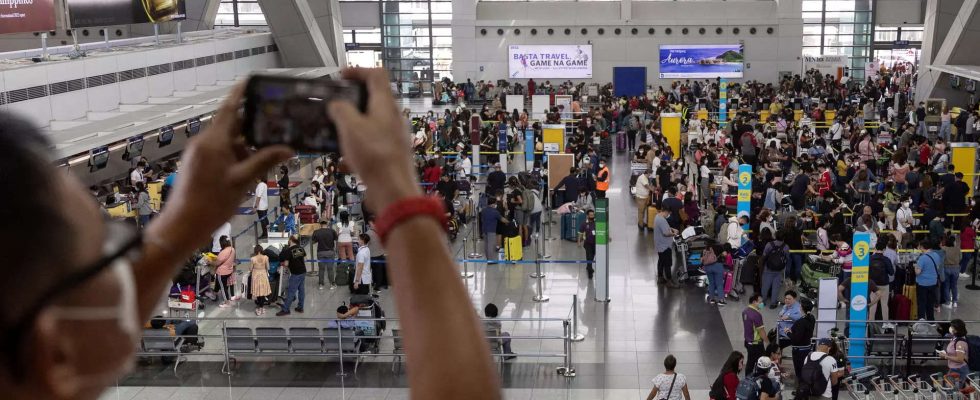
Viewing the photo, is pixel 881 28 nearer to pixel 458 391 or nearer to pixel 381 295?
pixel 381 295

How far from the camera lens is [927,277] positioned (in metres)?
13.5

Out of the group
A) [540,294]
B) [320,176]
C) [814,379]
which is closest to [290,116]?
[814,379]

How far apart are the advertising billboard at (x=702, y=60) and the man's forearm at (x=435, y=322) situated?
41450mm

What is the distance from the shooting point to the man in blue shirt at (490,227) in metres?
17.0

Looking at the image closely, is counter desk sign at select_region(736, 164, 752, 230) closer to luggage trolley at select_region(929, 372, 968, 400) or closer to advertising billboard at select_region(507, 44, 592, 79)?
luggage trolley at select_region(929, 372, 968, 400)

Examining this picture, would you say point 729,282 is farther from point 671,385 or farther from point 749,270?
point 671,385

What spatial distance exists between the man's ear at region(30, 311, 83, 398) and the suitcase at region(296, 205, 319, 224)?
58.9 feet

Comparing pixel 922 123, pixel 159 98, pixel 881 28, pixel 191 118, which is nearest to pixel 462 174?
pixel 191 118

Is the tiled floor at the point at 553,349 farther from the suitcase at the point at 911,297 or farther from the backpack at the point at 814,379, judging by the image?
the backpack at the point at 814,379

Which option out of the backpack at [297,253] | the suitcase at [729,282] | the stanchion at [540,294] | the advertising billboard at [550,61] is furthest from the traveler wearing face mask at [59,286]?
the advertising billboard at [550,61]

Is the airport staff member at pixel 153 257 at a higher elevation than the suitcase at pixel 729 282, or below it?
higher

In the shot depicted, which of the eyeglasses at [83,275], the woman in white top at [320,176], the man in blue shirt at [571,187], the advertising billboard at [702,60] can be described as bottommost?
the man in blue shirt at [571,187]

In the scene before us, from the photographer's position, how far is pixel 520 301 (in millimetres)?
15008

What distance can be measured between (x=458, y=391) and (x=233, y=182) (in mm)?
349
